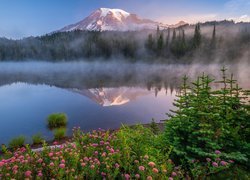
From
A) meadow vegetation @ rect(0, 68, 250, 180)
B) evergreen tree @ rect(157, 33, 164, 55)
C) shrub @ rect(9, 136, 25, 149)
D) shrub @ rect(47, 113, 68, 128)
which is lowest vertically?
shrub @ rect(47, 113, 68, 128)

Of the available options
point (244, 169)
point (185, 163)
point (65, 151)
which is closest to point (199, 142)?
point (185, 163)

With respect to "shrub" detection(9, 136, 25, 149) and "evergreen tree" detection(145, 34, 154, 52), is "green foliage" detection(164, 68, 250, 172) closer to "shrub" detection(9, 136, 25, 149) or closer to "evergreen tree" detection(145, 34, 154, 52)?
"shrub" detection(9, 136, 25, 149)

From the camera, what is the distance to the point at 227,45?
17338 cm

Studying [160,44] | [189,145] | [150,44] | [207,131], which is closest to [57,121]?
[189,145]

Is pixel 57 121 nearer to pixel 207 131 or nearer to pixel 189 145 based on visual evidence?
pixel 189 145

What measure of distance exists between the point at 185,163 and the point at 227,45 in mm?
180251

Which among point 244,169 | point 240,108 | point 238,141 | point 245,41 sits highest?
point 245,41

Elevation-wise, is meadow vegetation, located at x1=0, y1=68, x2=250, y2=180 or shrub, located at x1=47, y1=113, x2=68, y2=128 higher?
meadow vegetation, located at x1=0, y1=68, x2=250, y2=180

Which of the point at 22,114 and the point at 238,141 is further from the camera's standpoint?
the point at 22,114

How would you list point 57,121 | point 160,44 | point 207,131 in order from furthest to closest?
point 160,44, point 57,121, point 207,131

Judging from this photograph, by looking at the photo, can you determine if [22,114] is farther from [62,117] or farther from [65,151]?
[65,151]

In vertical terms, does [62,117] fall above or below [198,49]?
below

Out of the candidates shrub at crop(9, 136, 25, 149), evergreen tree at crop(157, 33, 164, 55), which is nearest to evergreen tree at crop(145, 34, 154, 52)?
evergreen tree at crop(157, 33, 164, 55)

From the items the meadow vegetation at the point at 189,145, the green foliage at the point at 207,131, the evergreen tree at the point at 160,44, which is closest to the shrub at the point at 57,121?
the meadow vegetation at the point at 189,145
